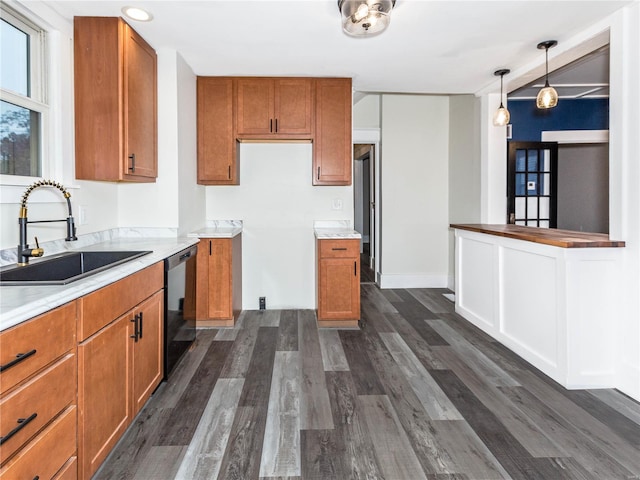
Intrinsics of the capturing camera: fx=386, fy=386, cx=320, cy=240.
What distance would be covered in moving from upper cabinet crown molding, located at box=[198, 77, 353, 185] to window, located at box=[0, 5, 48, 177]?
156 centimetres

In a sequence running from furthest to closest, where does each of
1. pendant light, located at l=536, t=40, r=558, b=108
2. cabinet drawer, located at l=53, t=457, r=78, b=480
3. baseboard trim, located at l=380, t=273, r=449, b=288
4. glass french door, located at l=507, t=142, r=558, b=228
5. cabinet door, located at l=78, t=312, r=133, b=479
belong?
baseboard trim, located at l=380, t=273, r=449, b=288
glass french door, located at l=507, t=142, r=558, b=228
pendant light, located at l=536, t=40, r=558, b=108
cabinet door, located at l=78, t=312, r=133, b=479
cabinet drawer, located at l=53, t=457, r=78, b=480

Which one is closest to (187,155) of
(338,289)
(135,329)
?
(338,289)

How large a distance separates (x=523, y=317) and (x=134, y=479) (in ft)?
8.66

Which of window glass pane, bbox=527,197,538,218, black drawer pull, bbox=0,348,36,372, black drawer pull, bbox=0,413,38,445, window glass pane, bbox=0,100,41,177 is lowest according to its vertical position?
black drawer pull, bbox=0,413,38,445

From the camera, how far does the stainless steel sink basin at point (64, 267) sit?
169cm

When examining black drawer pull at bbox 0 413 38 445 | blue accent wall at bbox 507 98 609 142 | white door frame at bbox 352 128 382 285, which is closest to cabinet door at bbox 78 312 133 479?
black drawer pull at bbox 0 413 38 445

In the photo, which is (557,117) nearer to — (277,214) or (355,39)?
(355,39)

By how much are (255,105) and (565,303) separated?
10.1 feet

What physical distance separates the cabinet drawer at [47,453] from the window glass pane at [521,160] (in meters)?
5.09

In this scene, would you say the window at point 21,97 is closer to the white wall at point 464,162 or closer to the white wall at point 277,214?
the white wall at point 277,214

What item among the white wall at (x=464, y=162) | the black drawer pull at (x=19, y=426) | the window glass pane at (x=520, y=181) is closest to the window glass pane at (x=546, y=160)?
the window glass pane at (x=520, y=181)

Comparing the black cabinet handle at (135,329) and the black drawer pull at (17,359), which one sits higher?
the black drawer pull at (17,359)

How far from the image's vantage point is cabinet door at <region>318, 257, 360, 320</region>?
11.9 feet

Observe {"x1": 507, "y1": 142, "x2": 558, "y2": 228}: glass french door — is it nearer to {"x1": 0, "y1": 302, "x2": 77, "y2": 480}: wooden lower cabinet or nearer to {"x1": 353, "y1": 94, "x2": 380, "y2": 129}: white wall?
{"x1": 353, "y1": 94, "x2": 380, "y2": 129}: white wall
